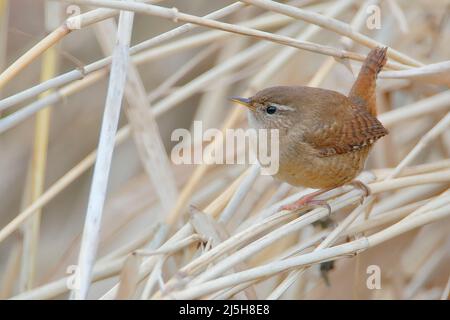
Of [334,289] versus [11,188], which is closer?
[334,289]

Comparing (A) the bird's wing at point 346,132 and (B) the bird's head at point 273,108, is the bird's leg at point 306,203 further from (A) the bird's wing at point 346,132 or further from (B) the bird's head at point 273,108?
(B) the bird's head at point 273,108

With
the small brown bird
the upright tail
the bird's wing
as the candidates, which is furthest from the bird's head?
the upright tail

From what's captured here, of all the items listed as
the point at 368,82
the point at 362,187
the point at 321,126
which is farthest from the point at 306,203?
the point at 368,82

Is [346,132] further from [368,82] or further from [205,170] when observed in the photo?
[205,170]

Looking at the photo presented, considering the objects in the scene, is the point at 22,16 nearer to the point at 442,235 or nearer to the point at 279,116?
the point at 279,116

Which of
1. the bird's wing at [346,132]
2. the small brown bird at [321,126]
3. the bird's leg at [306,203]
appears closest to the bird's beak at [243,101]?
the small brown bird at [321,126]
